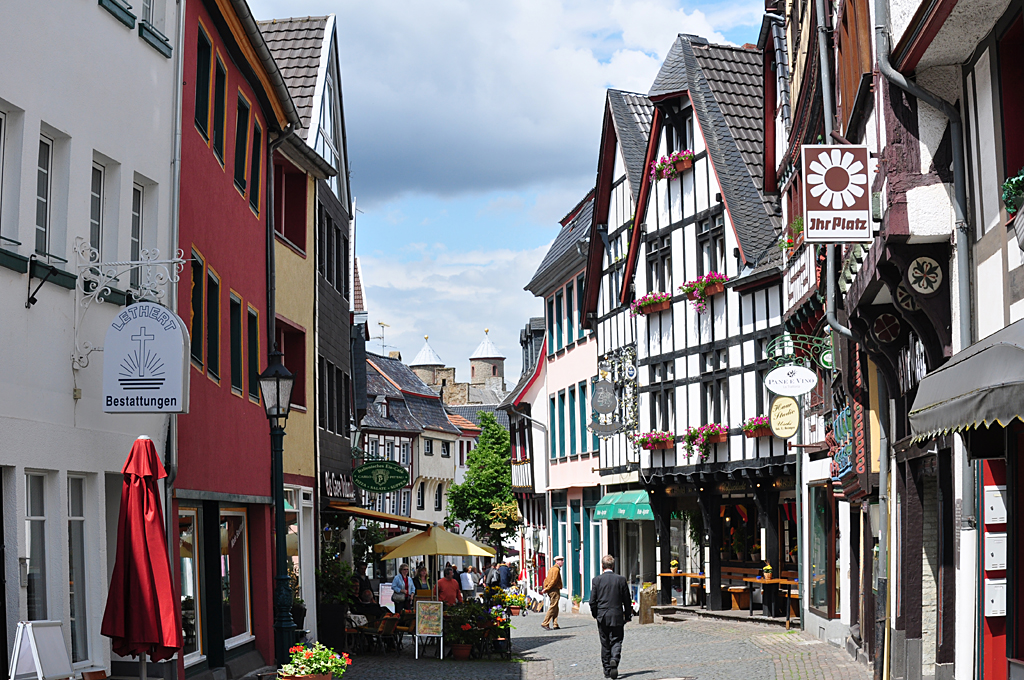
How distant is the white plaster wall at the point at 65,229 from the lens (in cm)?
925

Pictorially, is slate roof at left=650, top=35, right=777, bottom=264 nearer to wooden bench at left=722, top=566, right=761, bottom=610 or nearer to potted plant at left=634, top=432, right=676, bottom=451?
potted plant at left=634, top=432, right=676, bottom=451

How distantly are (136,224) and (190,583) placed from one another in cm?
465

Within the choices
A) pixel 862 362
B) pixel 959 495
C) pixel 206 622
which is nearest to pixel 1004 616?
pixel 959 495

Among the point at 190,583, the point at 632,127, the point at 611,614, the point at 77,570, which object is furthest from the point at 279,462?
the point at 632,127

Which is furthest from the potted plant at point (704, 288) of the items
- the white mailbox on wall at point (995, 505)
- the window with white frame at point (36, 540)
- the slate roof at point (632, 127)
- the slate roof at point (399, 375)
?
the slate roof at point (399, 375)

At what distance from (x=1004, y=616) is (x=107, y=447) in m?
7.19

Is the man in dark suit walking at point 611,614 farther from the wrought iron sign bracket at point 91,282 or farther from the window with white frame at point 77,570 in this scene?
the wrought iron sign bracket at point 91,282

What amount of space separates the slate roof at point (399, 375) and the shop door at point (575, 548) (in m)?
33.1

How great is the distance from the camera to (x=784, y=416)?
22.0 m

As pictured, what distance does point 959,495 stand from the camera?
410 inches

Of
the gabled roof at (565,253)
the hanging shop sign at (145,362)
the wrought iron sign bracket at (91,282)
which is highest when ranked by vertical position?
the gabled roof at (565,253)

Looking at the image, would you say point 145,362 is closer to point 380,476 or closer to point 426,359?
point 380,476

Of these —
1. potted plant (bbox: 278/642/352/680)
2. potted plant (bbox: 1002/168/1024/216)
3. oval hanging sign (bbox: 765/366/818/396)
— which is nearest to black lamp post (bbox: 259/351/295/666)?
potted plant (bbox: 278/642/352/680)

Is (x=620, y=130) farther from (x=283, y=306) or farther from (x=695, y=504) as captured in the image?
(x=283, y=306)
